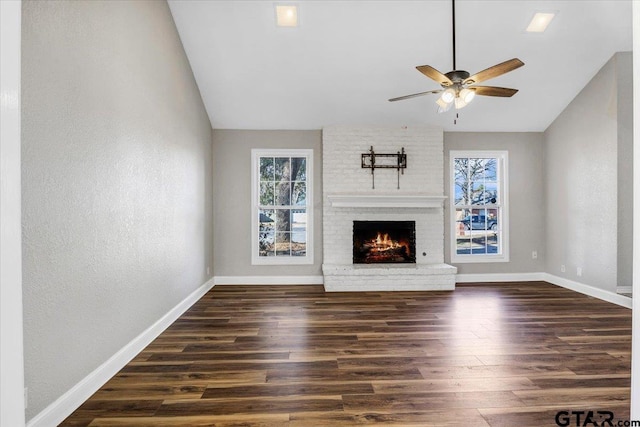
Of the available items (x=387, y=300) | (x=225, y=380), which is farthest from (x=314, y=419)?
(x=387, y=300)

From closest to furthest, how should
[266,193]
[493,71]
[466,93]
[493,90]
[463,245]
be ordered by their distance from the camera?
[493,71] < [466,93] < [493,90] < [266,193] < [463,245]

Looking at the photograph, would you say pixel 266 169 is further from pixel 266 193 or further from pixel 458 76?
pixel 458 76

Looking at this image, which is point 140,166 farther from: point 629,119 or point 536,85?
point 629,119

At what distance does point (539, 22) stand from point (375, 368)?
4326 mm

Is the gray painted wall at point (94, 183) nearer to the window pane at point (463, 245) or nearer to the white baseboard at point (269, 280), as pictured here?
the white baseboard at point (269, 280)

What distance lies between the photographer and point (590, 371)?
8.68 ft

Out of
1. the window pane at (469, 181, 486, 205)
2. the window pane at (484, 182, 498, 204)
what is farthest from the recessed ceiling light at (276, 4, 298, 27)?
the window pane at (484, 182, 498, 204)

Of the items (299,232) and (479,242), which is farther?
(479,242)

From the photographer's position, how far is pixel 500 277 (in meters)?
6.23

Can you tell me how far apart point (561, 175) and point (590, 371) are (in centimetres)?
402

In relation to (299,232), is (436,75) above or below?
above

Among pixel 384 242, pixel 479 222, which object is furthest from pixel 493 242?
pixel 384 242

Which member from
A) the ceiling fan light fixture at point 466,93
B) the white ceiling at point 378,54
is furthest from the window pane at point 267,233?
the ceiling fan light fixture at point 466,93

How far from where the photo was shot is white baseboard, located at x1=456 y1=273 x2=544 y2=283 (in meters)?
6.20
